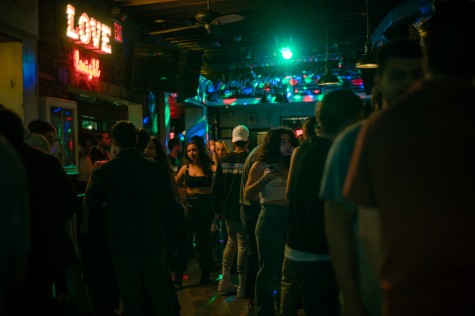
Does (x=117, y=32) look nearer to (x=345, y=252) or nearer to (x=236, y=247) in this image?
(x=236, y=247)

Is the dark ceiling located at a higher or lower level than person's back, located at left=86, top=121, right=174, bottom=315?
higher

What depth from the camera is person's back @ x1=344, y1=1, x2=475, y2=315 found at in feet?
4.54

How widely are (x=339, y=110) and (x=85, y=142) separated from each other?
5.22 m

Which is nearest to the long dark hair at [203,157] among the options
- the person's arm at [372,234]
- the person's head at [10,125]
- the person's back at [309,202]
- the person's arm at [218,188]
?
the person's arm at [218,188]

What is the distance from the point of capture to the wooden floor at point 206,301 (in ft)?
16.8

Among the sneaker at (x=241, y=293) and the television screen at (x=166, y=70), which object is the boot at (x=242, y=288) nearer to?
the sneaker at (x=241, y=293)

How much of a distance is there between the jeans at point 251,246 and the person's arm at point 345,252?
3.29 m

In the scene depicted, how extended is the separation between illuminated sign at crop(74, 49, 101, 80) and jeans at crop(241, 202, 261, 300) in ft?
12.2

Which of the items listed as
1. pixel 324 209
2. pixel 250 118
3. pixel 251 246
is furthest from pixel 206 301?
pixel 250 118

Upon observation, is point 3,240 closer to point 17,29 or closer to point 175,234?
point 175,234

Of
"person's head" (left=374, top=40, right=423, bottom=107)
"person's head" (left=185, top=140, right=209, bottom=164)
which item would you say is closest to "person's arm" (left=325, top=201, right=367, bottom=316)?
"person's head" (left=374, top=40, right=423, bottom=107)

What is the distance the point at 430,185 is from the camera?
1405 millimetres

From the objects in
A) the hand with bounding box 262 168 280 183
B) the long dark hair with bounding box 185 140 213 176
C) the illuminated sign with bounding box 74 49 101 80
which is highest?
the illuminated sign with bounding box 74 49 101 80

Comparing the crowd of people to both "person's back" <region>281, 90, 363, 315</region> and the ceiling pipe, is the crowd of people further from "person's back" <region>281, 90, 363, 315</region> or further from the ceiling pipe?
the ceiling pipe
